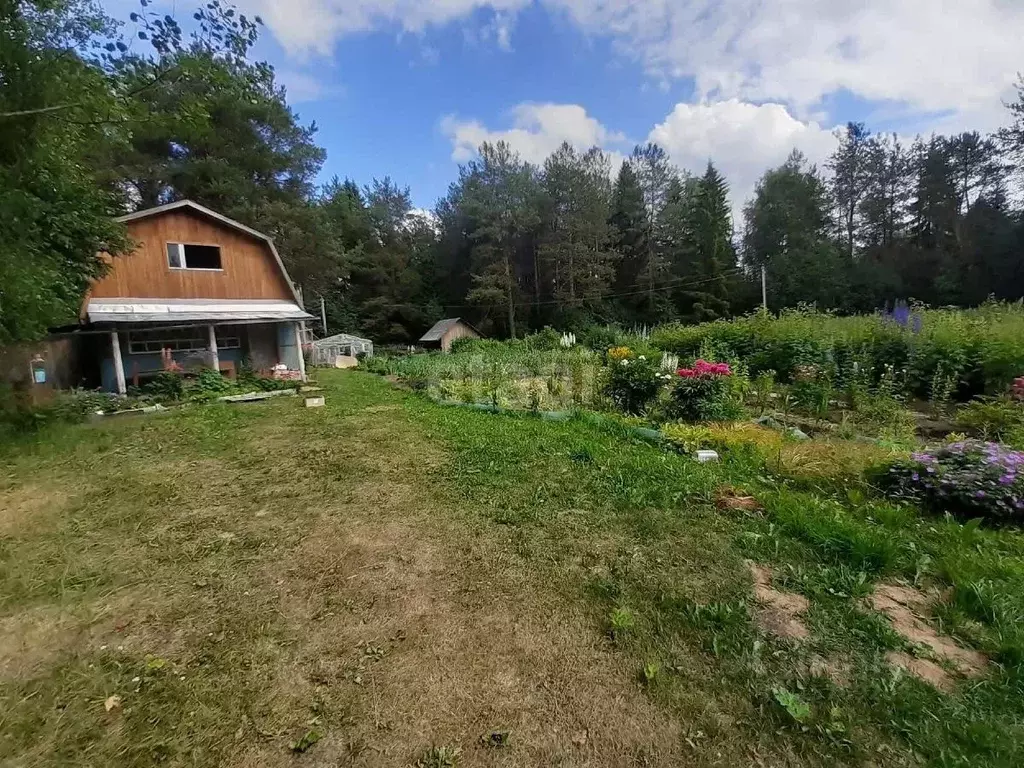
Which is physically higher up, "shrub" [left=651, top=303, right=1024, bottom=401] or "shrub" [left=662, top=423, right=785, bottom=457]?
"shrub" [left=651, top=303, right=1024, bottom=401]

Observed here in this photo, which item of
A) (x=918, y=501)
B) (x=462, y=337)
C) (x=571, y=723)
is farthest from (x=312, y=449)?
(x=462, y=337)

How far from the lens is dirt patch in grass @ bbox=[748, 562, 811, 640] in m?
2.15

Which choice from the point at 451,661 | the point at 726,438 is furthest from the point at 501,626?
the point at 726,438

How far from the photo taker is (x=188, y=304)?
41.2 feet

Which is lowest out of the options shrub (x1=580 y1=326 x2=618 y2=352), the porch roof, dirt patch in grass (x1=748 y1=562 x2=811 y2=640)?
dirt patch in grass (x1=748 y1=562 x2=811 y2=640)

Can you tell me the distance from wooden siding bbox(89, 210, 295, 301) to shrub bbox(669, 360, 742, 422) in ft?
41.0

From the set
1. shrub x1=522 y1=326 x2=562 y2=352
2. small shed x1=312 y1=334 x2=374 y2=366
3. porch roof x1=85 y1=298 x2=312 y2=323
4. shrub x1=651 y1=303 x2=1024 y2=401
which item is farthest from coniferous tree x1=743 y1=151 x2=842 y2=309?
porch roof x1=85 y1=298 x2=312 y2=323

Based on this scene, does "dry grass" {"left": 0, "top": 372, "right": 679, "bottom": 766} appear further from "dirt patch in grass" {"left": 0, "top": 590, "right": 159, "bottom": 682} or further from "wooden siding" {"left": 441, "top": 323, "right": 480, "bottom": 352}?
"wooden siding" {"left": 441, "top": 323, "right": 480, "bottom": 352}

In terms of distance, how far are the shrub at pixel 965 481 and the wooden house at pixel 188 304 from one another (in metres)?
13.7

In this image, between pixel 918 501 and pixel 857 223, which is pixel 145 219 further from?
pixel 857 223

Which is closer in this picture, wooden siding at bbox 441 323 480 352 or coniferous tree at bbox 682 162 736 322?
wooden siding at bbox 441 323 480 352

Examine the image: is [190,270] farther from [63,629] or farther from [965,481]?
[965,481]

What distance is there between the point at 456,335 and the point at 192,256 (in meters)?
17.1

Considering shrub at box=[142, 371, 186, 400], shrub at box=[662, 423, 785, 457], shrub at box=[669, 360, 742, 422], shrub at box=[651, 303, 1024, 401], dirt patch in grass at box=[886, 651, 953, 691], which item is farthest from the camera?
shrub at box=[142, 371, 186, 400]
